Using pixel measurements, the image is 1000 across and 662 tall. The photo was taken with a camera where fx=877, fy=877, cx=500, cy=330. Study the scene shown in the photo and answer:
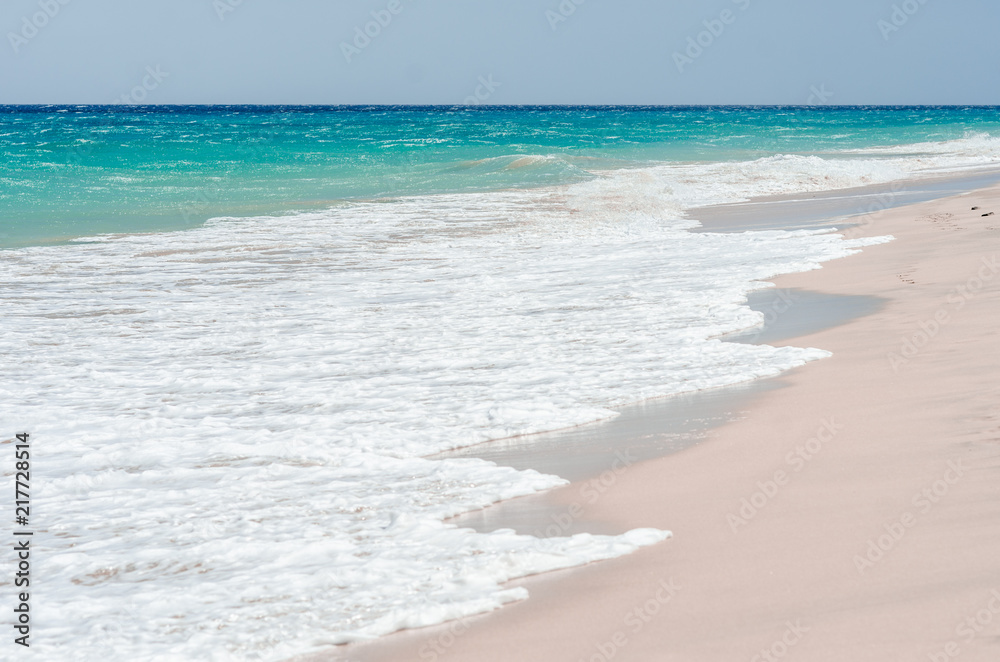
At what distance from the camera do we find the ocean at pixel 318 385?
3586 mm

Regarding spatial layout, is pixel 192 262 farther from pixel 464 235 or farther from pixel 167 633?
pixel 167 633

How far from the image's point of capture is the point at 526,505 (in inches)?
173

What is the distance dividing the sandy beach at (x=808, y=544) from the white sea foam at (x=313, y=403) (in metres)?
0.24

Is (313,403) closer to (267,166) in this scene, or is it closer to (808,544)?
(808,544)

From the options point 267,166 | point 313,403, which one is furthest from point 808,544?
point 267,166

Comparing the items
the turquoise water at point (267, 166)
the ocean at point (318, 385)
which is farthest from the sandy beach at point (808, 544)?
the turquoise water at point (267, 166)

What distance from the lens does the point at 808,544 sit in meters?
3.69

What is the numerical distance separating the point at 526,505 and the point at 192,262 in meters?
10.2

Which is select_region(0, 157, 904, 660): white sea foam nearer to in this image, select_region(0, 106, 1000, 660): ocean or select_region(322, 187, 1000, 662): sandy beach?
select_region(0, 106, 1000, 660): ocean

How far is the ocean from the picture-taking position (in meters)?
3.59

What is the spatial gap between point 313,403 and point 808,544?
358cm

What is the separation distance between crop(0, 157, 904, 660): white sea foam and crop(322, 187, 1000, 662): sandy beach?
24 cm

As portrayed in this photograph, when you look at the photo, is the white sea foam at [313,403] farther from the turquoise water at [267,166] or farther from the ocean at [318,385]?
the turquoise water at [267,166]

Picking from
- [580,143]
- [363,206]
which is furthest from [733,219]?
[580,143]
